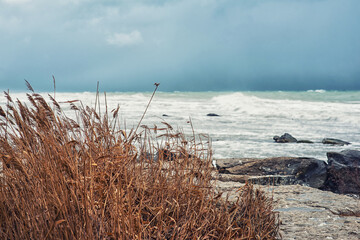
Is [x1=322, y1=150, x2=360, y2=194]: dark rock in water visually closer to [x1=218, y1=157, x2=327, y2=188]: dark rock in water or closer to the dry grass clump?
[x1=218, y1=157, x2=327, y2=188]: dark rock in water

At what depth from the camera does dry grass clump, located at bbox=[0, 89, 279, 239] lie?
2.07m

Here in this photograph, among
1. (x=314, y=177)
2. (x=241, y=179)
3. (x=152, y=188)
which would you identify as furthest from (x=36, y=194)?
(x=314, y=177)

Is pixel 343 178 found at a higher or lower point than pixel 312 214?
lower

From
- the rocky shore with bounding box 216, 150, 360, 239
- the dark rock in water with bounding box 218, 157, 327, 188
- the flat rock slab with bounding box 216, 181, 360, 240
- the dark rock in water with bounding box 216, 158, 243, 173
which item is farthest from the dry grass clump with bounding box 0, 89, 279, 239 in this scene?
the dark rock in water with bounding box 216, 158, 243, 173

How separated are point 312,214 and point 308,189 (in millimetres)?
1083

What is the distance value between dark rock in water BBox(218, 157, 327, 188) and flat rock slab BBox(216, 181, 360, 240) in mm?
790

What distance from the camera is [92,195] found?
1970mm

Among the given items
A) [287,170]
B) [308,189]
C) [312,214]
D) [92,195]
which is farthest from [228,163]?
[92,195]

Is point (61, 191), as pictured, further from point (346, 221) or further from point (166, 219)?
point (346, 221)

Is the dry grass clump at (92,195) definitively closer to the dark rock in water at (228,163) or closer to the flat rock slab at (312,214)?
the flat rock slab at (312,214)

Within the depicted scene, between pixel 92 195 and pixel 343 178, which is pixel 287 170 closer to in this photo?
pixel 343 178

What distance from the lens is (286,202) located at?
12.9ft

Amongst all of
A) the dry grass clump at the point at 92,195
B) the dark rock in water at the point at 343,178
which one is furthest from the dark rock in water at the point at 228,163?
the dry grass clump at the point at 92,195

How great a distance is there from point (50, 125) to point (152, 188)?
2.84 feet
